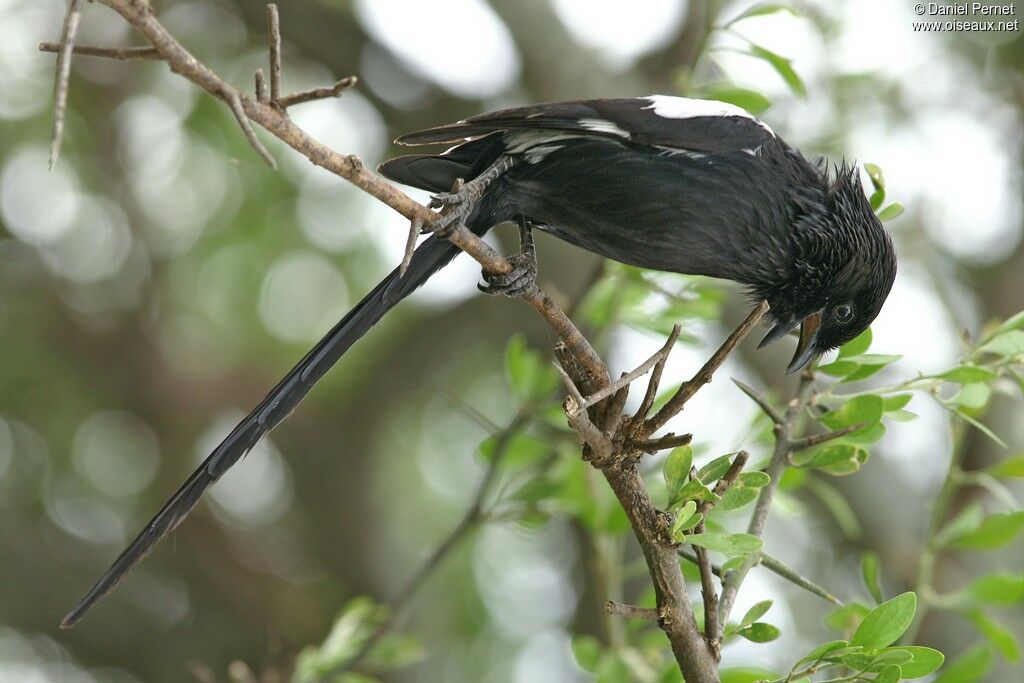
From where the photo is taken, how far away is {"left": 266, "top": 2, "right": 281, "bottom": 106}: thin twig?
129 centimetres

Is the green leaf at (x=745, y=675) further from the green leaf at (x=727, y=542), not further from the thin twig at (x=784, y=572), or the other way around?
the green leaf at (x=727, y=542)

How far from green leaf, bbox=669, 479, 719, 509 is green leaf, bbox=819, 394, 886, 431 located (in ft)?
1.69

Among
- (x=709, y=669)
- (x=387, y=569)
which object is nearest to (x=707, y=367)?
(x=709, y=669)

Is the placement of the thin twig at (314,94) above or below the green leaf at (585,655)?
above

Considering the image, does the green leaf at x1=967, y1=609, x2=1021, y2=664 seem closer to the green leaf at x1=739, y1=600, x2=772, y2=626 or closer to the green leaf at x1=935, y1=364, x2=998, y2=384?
the green leaf at x1=935, y1=364, x2=998, y2=384

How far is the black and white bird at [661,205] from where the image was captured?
2318 mm

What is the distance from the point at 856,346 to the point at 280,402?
132 cm

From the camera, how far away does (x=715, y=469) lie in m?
1.75

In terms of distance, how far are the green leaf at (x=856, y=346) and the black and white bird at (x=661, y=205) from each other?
345mm

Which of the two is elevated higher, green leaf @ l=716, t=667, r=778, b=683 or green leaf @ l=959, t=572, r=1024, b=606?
green leaf @ l=959, t=572, r=1024, b=606

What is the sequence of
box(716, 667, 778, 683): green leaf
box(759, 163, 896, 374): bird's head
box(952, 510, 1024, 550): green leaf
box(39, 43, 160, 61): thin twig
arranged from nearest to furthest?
box(39, 43, 160, 61): thin twig
box(716, 667, 778, 683): green leaf
box(952, 510, 1024, 550): green leaf
box(759, 163, 896, 374): bird's head

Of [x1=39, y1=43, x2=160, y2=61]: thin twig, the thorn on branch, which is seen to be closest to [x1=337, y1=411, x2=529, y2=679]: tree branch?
the thorn on branch

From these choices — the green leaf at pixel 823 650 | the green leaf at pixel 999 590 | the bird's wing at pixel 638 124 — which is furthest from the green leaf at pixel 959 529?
the bird's wing at pixel 638 124

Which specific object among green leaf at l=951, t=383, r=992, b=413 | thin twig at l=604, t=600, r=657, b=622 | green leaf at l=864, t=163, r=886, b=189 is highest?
green leaf at l=864, t=163, r=886, b=189
